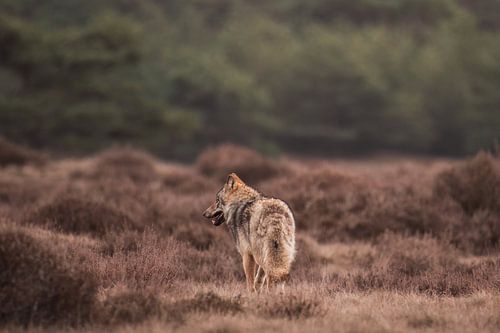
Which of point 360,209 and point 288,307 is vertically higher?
point 360,209

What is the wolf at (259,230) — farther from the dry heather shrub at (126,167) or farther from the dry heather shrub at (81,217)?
the dry heather shrub at (126,167)

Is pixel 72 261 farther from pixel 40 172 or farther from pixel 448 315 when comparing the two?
pixel 40 172

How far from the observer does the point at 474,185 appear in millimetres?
11609

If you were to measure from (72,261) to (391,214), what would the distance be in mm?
6401

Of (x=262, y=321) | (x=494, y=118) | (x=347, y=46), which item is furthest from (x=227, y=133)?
(x=262, y=321)

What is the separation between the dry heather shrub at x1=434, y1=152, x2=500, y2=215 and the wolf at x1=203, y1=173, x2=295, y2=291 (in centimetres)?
557

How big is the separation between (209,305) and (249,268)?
3.98 feet

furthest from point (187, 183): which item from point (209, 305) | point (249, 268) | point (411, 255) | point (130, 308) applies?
point (130, 308)

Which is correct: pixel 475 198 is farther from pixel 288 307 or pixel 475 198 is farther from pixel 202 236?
pixel 288 307

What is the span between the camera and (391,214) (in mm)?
11250

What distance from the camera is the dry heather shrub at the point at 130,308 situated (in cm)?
536

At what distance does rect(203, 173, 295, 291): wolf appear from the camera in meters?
6.27

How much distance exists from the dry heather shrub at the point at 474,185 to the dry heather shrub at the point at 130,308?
7254mm

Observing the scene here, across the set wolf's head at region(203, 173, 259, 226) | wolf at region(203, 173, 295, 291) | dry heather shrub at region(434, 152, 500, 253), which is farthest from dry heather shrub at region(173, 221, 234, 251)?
dry heather shrub at region(434, 152, 500, 253)
